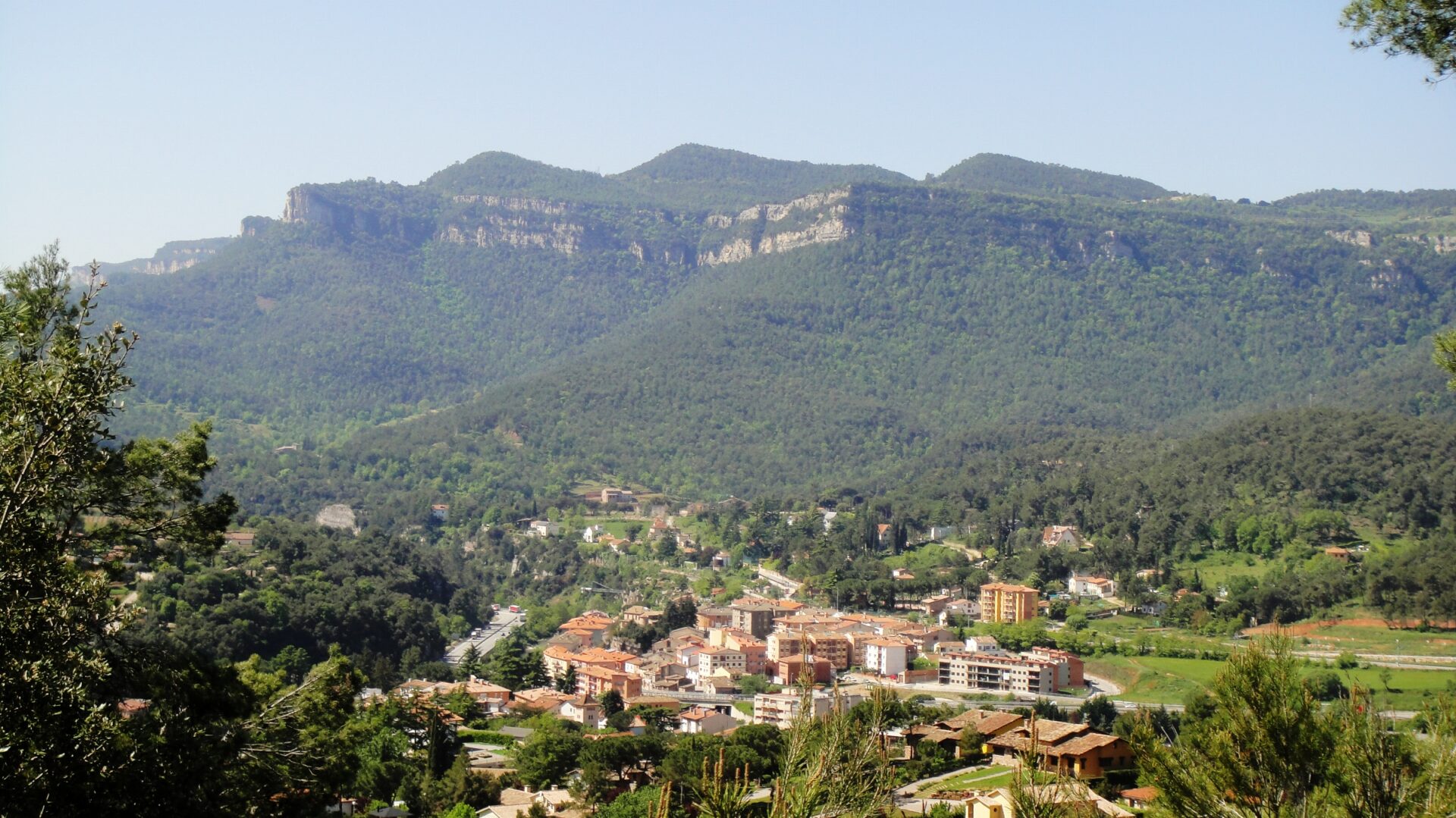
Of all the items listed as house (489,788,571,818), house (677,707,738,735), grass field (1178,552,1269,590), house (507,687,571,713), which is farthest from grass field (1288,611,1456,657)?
house (489,788,571,818)

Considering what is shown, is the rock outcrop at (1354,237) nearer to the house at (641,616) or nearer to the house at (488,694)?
the house at (641,616)

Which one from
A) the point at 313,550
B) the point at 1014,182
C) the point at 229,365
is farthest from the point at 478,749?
the point at 1014,182

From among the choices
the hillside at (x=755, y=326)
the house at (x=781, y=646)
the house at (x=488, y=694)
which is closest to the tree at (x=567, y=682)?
the house at (x=488, y=694)

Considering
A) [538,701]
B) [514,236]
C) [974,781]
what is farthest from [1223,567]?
[514,236]

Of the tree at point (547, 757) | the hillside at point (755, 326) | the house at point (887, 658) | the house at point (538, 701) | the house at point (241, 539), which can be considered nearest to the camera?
the tree at point (547, 757)

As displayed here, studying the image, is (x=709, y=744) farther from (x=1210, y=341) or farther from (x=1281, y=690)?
(x=1210, y=341)
